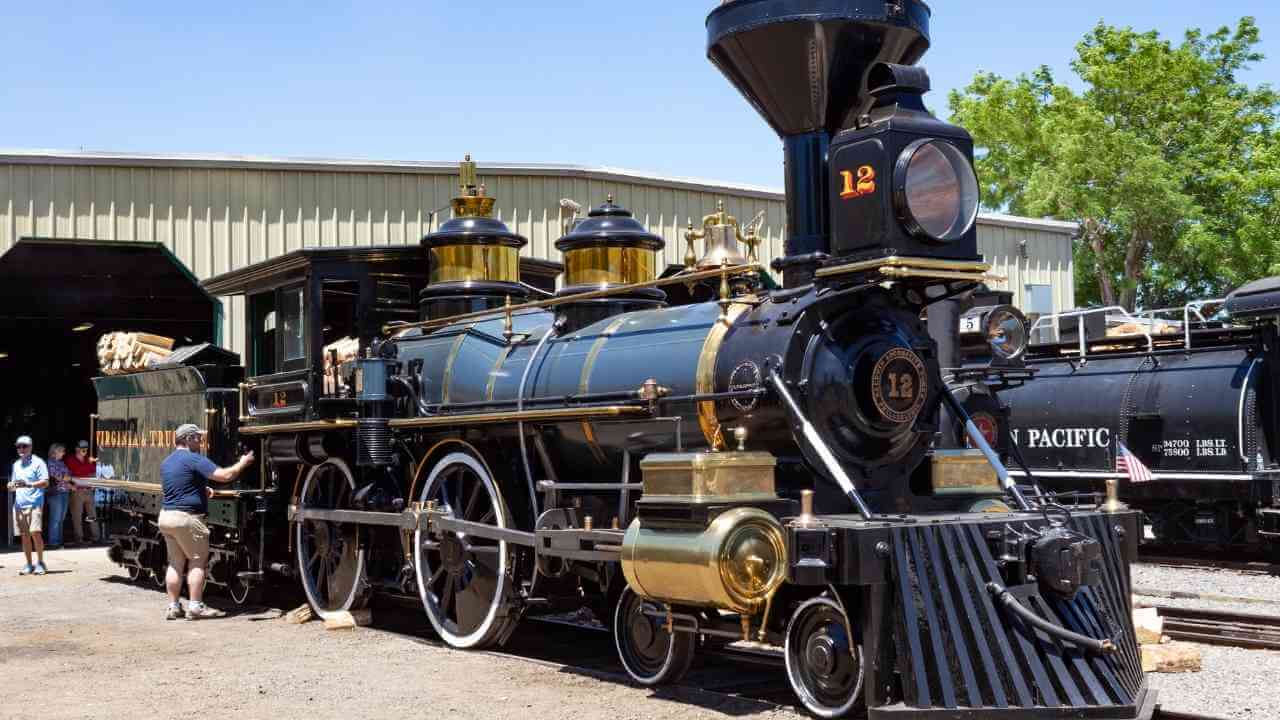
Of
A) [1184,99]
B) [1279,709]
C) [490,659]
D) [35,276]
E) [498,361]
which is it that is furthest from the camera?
[1184,99]

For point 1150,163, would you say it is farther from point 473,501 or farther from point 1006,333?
point 473,501

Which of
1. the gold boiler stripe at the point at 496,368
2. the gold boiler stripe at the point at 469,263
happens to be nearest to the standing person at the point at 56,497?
the gold boiler stripe at the point at 469,263

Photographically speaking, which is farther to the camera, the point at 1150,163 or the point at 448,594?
the point at 1150,163

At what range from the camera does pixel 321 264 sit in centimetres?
1059

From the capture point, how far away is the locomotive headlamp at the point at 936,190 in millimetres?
6913

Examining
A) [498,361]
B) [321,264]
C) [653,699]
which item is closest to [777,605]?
[653,699]

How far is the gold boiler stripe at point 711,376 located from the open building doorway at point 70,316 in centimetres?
919

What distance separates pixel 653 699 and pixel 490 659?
1738 millimetres

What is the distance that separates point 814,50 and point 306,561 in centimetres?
588

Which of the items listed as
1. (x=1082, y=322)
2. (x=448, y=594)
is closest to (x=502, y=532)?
(x=448, y=594)

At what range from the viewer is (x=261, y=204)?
18.0 meters

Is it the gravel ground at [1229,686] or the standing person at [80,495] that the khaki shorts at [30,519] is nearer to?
the standing person at [80,495]

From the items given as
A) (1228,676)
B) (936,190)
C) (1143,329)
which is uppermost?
(936,190)

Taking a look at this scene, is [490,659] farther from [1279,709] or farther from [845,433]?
[1279,709]
